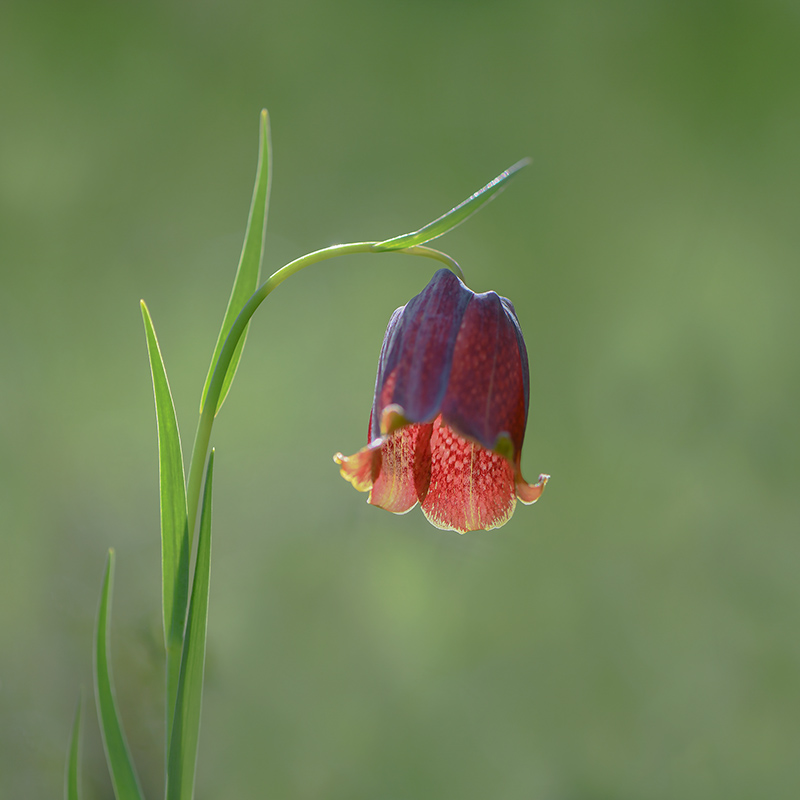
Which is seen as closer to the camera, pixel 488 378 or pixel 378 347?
pixel 488 378

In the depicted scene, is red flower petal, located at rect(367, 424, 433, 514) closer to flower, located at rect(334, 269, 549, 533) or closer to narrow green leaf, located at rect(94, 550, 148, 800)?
flower, located at rect(334, 269, 549, 533)

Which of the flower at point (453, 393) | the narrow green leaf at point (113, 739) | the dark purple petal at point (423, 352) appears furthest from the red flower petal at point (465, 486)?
the narrow green leaf at point (113, 739)

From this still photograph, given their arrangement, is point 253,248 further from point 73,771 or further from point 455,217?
point 73,771

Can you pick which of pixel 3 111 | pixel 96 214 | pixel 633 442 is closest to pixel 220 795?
pixel 633 442

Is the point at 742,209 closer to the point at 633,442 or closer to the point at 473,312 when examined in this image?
the point at 633,442

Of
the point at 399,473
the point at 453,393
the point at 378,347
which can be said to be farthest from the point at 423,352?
the point at 378,347

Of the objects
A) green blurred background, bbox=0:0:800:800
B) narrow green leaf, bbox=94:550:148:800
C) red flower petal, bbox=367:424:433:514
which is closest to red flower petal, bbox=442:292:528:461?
red flower petal, bbox=367:424:433:514
